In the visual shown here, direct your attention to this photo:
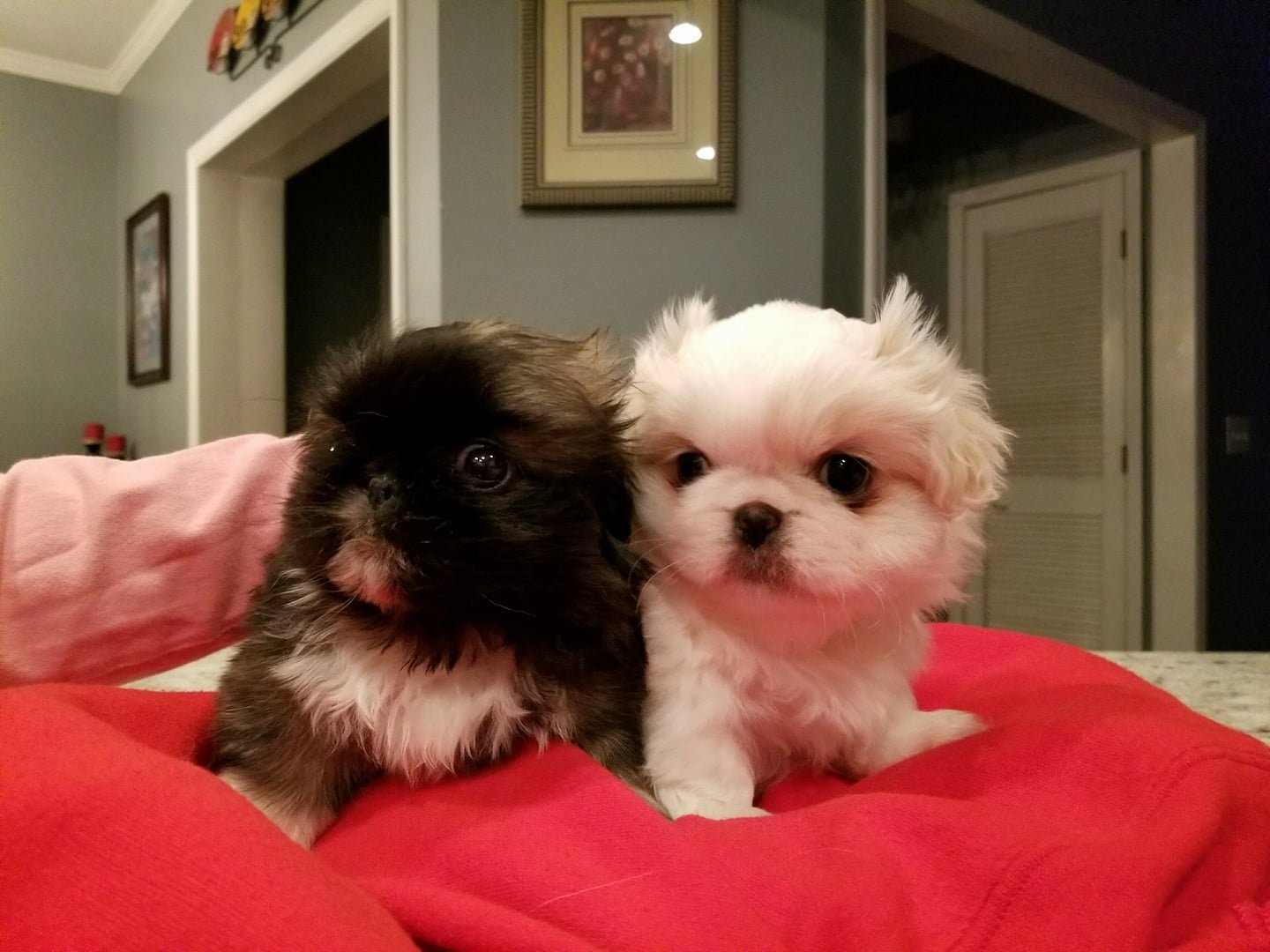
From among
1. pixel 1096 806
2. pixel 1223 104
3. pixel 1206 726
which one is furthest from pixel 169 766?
pixel 1223 104

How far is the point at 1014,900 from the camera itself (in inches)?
19.1

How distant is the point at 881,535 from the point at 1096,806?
24 centimetres

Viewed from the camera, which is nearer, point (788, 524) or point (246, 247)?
point (788, 524)

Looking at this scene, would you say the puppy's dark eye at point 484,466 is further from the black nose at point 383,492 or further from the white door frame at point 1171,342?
the white door frame at point 1171,342

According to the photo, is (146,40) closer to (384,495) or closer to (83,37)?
(83,37)

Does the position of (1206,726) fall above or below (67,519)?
below

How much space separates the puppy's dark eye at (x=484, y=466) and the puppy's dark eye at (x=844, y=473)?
0.83 feet

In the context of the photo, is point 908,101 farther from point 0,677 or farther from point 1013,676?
point 0,677

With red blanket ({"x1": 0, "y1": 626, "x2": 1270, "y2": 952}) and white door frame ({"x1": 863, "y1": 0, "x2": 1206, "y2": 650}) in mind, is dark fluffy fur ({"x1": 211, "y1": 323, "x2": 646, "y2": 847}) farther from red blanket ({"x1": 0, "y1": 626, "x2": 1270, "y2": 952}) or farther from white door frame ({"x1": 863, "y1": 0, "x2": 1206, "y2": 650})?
white door frame ({"x1": 863, "y1": 0, "x2": 1206, "y2": 650})

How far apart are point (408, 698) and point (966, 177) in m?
3.88

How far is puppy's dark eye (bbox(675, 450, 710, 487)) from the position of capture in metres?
0.69

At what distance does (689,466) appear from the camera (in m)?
0.70

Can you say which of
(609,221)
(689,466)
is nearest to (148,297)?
(609,221)

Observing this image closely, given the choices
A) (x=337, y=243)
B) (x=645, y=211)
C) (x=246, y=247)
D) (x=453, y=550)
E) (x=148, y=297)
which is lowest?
(x=453, y=550)
